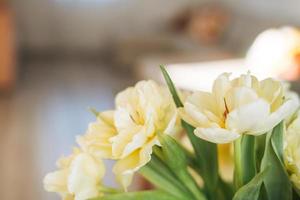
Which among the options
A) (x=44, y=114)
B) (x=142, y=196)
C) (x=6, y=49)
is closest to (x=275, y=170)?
(x=142, y=196)

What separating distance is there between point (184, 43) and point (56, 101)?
1465 millimetres

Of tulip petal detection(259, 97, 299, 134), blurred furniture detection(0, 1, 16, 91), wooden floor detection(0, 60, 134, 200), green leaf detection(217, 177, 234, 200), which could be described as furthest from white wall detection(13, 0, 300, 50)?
tulip petal detection(259, 97, 299, 134)

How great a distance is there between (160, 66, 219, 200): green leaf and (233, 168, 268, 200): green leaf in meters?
0.09

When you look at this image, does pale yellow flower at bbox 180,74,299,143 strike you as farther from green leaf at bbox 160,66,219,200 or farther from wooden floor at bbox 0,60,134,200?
wooden floor at bbox 0,60,134,200

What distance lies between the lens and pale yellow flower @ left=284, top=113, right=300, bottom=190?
470mm

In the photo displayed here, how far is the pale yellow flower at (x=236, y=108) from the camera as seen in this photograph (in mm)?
424

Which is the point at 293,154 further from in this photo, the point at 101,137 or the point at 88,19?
the point at 88,19

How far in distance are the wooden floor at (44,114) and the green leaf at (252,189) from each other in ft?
5.87

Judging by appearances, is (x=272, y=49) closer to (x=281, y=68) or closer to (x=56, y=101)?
(x=281, y=68)

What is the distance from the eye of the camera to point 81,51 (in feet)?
16.4

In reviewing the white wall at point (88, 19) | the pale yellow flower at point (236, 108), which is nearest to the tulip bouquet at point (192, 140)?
the pale yellow flower at point (236, 108)

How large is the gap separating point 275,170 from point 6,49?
356 cm

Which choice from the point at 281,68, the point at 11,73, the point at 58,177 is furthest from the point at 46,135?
the point at 58,177

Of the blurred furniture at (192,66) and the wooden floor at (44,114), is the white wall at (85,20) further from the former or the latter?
the blurred furniture at (192,66)
